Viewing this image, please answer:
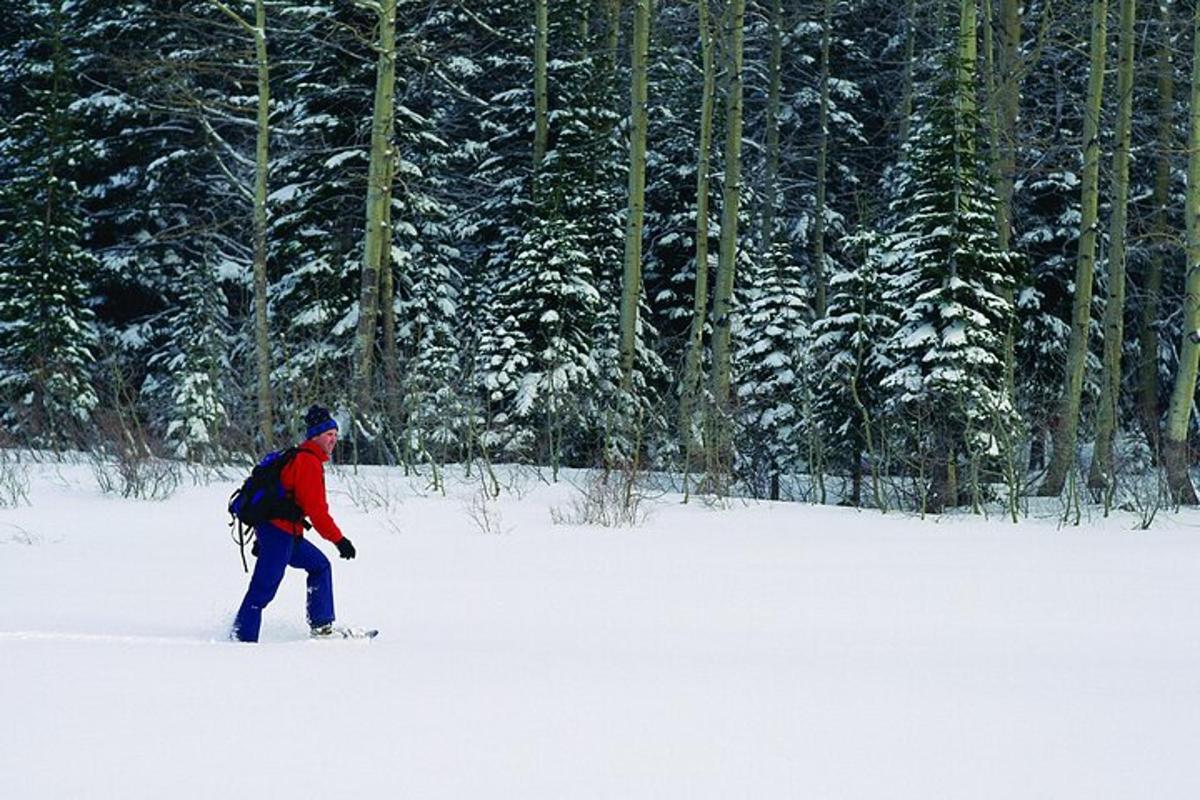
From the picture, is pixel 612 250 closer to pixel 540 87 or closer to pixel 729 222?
pixel 540 87

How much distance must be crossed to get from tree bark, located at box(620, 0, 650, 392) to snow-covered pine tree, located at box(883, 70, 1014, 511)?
4744 mm

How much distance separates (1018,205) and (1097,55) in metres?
7.55

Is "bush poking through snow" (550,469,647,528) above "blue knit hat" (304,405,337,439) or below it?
below

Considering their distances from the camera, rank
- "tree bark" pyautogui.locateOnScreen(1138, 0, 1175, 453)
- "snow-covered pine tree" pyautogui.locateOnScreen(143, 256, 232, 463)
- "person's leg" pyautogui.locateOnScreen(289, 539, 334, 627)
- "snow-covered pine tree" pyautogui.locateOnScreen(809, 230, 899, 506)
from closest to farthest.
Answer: "person's leg" pyautogui.locateOnScreen(289, 539, 334, 627) < "snow-covered pine tree" pyautogui.locateOnScreen(809, 230, 899, 506) < "snow-covered pine tree" pyautogui.locateOnScreen(143, 256, 232, 463) < "tree bark" pyautogui.locateOnScreen(1138, 0, 1175, 453)

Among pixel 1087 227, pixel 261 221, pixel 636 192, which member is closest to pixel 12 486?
pixel 261 221

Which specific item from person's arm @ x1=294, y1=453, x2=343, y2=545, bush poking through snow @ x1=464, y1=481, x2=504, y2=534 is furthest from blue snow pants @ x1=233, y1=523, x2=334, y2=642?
bush poking through snow @ x1=464, y1=481, x2=504, y2=534

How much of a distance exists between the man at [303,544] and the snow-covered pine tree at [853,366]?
10.8 meters

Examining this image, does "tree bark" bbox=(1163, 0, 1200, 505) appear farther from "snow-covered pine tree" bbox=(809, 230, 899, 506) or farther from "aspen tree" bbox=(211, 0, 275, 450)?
"aspen tree" bbox=(211, 0, 275, 450)

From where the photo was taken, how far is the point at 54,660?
586cm

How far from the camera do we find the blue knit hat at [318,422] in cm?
709

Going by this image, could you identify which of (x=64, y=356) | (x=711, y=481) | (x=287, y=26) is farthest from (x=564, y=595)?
(x=64, y=356)

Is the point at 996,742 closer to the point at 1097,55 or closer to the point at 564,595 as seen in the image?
the point at 564,595

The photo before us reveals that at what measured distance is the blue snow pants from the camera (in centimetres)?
687

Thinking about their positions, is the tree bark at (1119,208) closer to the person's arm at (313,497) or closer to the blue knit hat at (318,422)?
the blue knit hat at (318,422)
